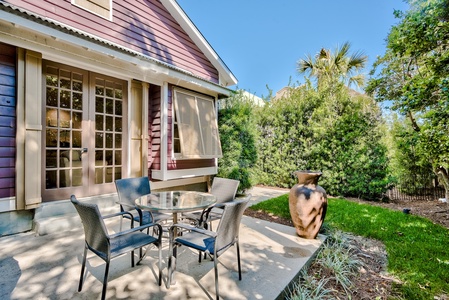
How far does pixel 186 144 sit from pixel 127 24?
122 inches

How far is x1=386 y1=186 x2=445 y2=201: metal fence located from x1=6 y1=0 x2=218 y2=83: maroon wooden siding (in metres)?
7.55

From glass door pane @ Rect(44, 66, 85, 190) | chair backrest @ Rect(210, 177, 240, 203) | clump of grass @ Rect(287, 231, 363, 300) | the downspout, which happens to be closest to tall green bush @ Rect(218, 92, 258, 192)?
the downspout

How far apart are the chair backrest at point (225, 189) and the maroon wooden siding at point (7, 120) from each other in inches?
123

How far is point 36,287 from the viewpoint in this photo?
206 cm

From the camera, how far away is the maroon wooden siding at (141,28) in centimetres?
396

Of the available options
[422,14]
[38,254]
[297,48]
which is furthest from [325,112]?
[38,254]

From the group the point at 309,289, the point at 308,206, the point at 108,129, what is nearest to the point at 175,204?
the point at 309,289

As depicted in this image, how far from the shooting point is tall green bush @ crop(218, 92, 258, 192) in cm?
661

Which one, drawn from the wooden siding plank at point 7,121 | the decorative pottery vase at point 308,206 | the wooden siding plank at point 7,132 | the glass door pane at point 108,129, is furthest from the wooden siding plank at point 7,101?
the decorative pottery vase at point 308,206

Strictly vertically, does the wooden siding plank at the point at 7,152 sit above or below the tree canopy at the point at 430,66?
below

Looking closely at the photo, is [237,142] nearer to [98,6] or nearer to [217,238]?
[98,6]

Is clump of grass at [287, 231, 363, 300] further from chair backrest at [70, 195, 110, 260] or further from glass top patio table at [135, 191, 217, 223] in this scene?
chair backrest at [70, 195, 110, 260]

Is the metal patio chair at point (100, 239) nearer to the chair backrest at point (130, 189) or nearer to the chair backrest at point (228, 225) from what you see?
the chair backrest at point (228, 225)

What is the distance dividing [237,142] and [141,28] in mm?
3945
